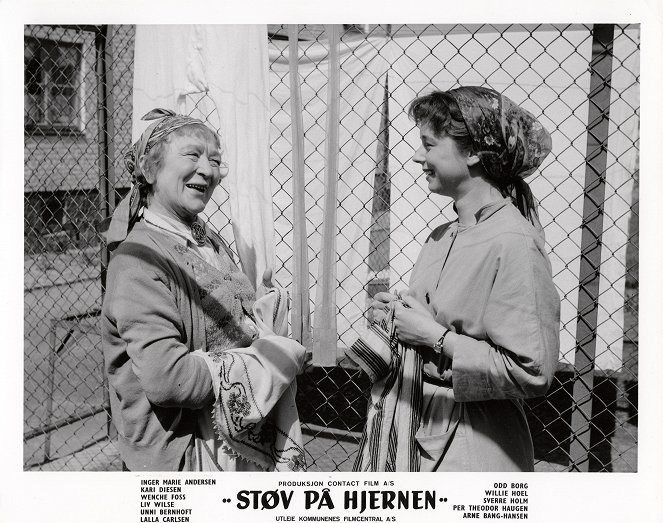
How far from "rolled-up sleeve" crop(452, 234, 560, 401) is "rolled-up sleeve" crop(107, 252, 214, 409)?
0.63 m

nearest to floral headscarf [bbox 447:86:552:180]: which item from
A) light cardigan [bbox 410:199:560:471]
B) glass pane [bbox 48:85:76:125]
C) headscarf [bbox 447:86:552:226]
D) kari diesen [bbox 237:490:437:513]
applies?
headscarf [bbox 447:86:552:226]

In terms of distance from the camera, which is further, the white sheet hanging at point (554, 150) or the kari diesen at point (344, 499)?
the white sheet hanging at point (554, 150)

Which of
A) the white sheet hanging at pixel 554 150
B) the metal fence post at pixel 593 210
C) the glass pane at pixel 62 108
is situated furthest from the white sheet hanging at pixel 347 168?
the metal fence post at pixel 593 210

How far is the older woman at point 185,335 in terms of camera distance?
163 centimetres

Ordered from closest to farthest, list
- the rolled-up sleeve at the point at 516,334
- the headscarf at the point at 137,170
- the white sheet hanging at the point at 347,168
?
the rolled-up sleeve at the point at 516,334 < the headscarf at the point at 137,170 < the white sheet hanging at the point at 347,168

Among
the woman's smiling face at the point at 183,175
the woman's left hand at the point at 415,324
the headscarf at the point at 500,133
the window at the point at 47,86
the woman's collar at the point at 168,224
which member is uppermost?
the window at the point at 47,86

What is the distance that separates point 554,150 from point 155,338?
1.88m

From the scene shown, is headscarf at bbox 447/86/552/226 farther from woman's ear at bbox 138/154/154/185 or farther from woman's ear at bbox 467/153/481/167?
woman's ear at bbox 138/154/154/185

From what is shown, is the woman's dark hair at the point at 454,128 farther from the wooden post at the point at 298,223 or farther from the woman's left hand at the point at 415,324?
the wooden post at the point at 298,223

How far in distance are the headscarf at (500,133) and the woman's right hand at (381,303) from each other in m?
0.40

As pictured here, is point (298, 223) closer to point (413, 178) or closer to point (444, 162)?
point (444, 162)

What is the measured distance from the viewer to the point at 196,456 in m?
1.79
